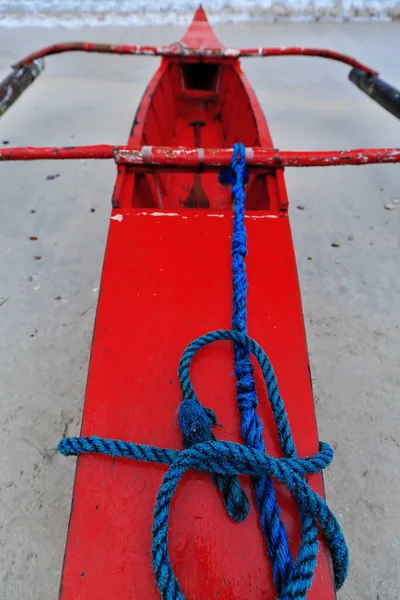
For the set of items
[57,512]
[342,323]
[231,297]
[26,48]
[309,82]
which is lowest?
[57,512]

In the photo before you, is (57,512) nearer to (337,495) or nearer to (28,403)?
(28,403)

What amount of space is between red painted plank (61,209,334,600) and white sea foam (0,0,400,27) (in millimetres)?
6902

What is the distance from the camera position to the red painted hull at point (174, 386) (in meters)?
0.68

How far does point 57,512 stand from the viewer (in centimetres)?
131

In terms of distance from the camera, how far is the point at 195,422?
75 centimetres

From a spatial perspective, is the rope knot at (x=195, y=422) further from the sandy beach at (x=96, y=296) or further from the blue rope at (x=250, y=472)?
the sandy beach at (x=96, y=296)

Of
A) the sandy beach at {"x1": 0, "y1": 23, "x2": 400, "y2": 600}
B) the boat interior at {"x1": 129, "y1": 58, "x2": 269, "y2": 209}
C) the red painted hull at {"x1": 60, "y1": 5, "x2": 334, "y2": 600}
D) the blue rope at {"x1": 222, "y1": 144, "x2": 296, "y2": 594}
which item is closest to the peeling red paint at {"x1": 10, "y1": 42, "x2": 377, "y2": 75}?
the boat interior at {"x1": 129, "y1": 58, "x2": 269, "y2": 209}

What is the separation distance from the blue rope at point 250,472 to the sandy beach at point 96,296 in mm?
717

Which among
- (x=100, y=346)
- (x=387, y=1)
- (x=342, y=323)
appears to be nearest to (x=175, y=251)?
(x=100, y=346)

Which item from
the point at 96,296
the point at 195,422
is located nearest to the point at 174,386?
the point at 195,422

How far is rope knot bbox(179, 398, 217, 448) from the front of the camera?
750 mm

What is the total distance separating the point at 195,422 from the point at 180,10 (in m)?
8.01

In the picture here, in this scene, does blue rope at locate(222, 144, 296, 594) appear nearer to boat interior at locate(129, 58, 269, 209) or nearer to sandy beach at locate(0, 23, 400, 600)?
boat interior at locate(129, 58, 269, 209)

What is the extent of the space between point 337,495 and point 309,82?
423cm
